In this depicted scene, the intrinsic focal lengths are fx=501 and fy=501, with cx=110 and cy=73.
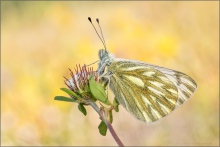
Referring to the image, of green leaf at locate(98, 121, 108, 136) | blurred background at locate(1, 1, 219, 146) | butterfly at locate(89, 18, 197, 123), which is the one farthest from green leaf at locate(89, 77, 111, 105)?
blurred background at locate(1, 1, 219, 146)

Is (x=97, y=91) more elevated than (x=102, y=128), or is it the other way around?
(x=97, y=91)

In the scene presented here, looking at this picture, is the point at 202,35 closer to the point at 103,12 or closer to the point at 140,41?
the point at 140,41

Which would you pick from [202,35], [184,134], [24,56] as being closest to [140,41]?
[202,35]

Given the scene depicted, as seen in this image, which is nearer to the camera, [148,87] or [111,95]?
[148,87]

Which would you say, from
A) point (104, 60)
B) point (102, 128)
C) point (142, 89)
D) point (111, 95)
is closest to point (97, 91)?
point (102, 128)

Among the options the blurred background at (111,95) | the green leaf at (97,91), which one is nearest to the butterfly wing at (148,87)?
the green leaf at (97,91)

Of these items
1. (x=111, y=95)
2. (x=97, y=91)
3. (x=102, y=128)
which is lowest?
(x=111, y=95)

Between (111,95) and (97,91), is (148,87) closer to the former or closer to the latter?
(97,91)
